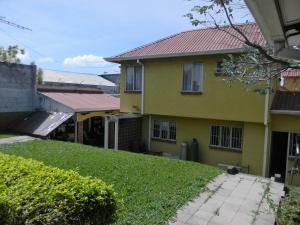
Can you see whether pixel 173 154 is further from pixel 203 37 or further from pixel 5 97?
→ pixel 5 97

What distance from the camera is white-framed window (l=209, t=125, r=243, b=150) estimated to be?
1382 centimetres

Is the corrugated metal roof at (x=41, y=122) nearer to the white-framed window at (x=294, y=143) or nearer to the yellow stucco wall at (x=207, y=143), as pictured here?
the yellow stucco wall at (x=207, y=143)

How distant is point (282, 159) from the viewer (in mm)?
14453

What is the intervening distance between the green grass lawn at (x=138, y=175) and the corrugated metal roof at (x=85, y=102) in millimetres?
5071

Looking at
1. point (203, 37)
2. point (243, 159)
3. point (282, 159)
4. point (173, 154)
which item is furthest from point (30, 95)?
point (282, 159)

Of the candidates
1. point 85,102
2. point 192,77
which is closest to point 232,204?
point 192,77

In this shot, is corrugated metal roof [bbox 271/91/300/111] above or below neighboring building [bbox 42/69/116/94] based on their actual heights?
below

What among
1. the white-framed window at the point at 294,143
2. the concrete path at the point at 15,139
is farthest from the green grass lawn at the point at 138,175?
the white-framed window at the point at 294,143

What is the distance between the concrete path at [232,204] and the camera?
20.2 feet

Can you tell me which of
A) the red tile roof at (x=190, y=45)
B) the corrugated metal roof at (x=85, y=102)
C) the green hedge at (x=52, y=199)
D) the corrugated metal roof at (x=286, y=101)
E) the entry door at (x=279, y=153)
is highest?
the red tile roof at (x=190, y=45)

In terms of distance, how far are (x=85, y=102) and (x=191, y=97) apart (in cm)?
854

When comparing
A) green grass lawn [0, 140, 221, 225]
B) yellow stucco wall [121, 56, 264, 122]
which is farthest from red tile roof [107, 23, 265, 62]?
green grass lawn [0, 140, 221, 225]

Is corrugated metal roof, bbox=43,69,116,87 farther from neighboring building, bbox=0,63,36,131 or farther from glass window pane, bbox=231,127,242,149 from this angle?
glass window pane, bbox=231,127,242,149

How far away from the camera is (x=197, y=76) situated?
14.1 meters
